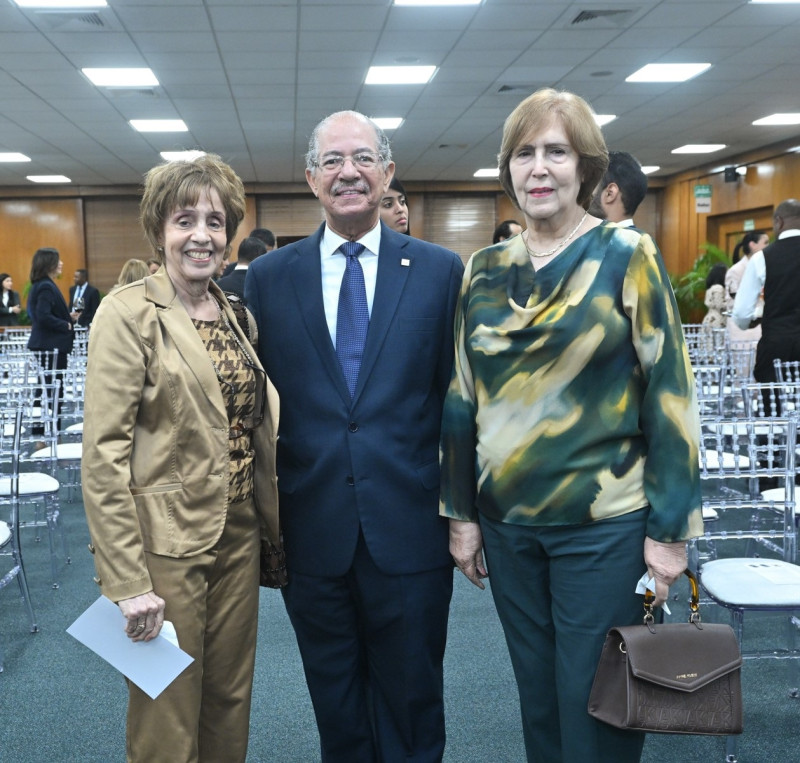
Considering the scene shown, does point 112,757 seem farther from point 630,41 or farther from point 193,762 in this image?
point 630,41

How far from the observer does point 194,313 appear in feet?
5.84

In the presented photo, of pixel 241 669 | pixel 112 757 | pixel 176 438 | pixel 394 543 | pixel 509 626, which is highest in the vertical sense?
pixel 176 438

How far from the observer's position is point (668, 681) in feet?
5.07

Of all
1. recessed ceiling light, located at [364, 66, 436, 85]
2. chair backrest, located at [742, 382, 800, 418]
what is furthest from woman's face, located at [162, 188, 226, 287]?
recessed ceiling light, located at [364, 66, 436, 85]

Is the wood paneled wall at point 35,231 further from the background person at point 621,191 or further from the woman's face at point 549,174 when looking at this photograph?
the woman's face at point 549,174

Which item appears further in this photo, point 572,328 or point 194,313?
point 194,313

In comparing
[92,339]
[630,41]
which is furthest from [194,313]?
[630,41]

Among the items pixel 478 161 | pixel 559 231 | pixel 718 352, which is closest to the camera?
pixel 559 231

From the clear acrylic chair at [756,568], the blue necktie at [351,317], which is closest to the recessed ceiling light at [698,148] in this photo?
the clear acrylic chair at [756,568]

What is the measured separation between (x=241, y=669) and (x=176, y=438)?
584mm

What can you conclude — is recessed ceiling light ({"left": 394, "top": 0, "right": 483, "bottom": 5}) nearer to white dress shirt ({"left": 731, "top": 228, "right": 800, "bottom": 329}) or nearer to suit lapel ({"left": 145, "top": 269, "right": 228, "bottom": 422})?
white dress shirt ({"left": 731, "top": 228, "right": 800, "bottom": 329})

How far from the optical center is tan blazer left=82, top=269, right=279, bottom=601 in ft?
5.16

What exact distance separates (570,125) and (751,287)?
4.26 m

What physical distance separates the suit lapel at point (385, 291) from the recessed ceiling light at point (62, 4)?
5.32 metres
